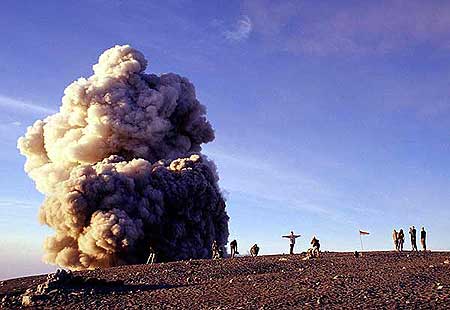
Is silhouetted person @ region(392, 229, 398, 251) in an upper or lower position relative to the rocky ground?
Result: upper

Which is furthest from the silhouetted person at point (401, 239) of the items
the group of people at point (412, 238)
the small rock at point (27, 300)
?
the small rock at point (27, 300)

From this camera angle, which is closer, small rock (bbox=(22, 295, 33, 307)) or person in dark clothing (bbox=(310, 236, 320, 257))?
small rock (bbox=(22, 295, 33, 307))

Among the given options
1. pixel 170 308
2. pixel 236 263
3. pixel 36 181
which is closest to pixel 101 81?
pixel 36 181

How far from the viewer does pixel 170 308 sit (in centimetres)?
2355

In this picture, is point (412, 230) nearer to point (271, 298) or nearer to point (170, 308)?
point (271, 298)

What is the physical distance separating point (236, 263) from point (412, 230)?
18.3 m

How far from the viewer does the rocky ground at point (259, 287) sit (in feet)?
74.7

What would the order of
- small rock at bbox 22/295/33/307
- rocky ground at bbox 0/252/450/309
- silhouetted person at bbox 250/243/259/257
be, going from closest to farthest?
rocky ground at bbox 0/252/450/309 < small rock at bbox 22/295/33/307 < silhouetted person at bbox 250/243/259/257

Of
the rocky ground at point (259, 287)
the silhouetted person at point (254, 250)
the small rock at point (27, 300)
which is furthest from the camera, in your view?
the silhouetted person at point (254, 250)

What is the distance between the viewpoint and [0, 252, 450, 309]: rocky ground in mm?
22766

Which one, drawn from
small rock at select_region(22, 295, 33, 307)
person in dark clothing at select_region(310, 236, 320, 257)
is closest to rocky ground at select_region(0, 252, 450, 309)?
small rock at select_region(22, 295, 33, 307)

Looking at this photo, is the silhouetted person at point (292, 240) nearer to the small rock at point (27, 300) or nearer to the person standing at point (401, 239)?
the person standing at point (401, 239)

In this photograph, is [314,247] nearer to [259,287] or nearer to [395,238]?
[395,238]

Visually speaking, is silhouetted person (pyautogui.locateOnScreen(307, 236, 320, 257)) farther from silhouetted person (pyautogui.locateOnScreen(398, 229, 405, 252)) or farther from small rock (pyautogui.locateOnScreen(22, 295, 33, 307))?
Answer: small rock (pyautogui.locateOnScreen(22, 295, 33, 307))
